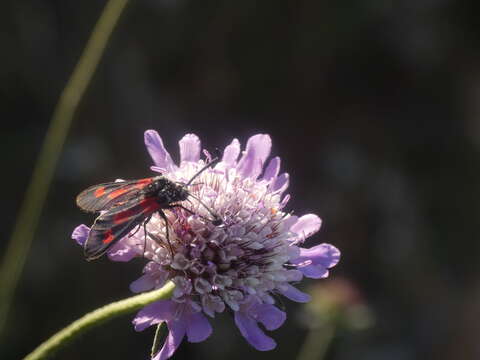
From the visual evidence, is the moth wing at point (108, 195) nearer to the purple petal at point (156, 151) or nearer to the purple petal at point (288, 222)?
the purple petal at point (156, 151)

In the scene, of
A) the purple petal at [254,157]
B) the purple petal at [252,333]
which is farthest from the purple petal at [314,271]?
the purple petal at [254,157]

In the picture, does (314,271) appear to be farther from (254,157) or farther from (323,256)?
(254,157)

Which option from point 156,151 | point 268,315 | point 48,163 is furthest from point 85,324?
point 48,163

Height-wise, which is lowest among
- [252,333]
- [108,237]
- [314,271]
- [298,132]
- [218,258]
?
[252,333]

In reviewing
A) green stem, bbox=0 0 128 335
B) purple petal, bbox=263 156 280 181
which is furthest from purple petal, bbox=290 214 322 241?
green stem, bbox=0 0 128 335

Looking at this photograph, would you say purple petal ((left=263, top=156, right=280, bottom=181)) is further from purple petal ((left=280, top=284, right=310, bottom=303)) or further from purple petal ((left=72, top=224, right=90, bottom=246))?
purple petal ((left=72, top=224, right=90, bottom=246))

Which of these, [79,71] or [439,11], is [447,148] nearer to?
[439,11]
